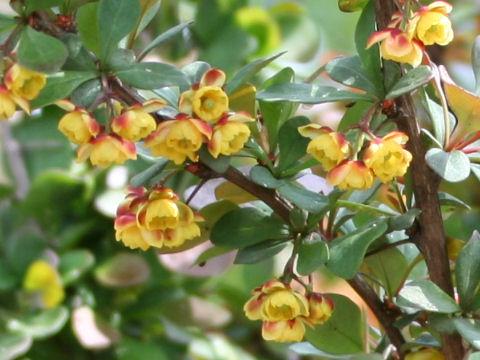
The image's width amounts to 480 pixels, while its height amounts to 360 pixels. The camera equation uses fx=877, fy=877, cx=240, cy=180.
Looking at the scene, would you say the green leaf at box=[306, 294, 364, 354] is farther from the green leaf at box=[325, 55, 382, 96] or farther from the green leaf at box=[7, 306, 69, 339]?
the green leaf at box=[7, 306, 69, 339]

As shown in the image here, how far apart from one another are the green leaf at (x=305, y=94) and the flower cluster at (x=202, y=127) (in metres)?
0.02

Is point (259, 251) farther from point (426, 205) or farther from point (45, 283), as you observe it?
point (45, 283)

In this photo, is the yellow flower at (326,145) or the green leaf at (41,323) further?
the green leaf at (41,323)

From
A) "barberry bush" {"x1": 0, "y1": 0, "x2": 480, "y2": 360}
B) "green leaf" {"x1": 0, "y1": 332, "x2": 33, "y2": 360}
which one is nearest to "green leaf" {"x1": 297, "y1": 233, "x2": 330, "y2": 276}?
"barberry bush" {"x1": 0, "y1": 0, "x2": 480, "y2": 360}

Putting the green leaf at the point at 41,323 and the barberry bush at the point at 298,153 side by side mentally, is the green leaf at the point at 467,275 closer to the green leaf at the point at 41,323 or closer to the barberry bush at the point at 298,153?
the barberry bush at the point at 298,153

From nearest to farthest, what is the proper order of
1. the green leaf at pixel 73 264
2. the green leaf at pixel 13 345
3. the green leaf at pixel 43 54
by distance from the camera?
the green leaf at pixel 43 54 < the green leaf at pixel 13 345 < the green leaf at pixel 73 264

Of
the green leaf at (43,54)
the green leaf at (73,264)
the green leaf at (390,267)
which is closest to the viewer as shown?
the green leaf at (43,54)

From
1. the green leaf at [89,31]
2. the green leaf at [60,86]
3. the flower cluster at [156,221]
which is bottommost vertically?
the flower cluster at [156,221]

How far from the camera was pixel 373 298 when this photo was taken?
1.75 feet

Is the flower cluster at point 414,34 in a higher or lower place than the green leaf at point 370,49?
higher

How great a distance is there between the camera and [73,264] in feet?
3.40

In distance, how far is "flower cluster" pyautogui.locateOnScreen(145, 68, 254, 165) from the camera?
43 centimetres

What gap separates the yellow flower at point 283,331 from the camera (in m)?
0.46

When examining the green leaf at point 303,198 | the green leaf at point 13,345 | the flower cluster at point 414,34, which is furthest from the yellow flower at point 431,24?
the green leaf at point 13,345
